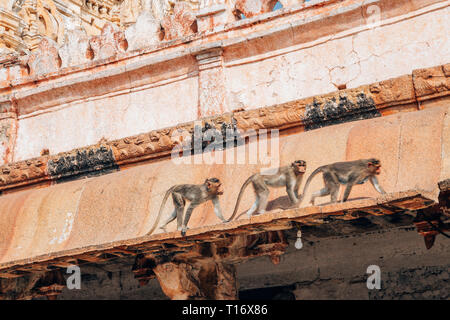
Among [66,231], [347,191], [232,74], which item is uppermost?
[232,74]

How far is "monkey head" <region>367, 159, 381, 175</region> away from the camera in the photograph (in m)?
6.12

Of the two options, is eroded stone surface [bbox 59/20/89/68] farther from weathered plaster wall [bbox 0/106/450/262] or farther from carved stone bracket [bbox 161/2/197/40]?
weathered plaster wall [bbox 0/106/450/262]

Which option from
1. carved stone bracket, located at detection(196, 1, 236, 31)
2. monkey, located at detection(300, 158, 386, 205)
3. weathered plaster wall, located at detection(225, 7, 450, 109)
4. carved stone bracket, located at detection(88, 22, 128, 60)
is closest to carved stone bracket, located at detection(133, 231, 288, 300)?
monkey, located at detection(300, 158, 386, 205)

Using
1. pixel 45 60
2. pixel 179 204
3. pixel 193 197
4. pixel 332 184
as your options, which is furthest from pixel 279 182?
pixel 45 60

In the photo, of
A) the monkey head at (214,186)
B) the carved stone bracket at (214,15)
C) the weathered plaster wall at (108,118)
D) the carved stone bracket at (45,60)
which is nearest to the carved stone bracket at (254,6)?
the carved stone bracket at (214,15)

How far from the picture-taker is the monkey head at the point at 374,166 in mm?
6117

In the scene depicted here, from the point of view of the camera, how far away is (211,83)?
8.52m

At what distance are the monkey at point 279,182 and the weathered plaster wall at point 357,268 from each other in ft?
6.72

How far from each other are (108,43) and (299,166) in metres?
3.93

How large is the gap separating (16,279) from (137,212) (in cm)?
215

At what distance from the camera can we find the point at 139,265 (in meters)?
7.81

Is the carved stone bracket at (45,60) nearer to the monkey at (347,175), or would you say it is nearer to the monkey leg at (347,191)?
the monkey at (347,175)

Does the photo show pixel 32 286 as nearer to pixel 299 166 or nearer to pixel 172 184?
pixel 172 184

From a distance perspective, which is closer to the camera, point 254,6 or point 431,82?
point 431,82
